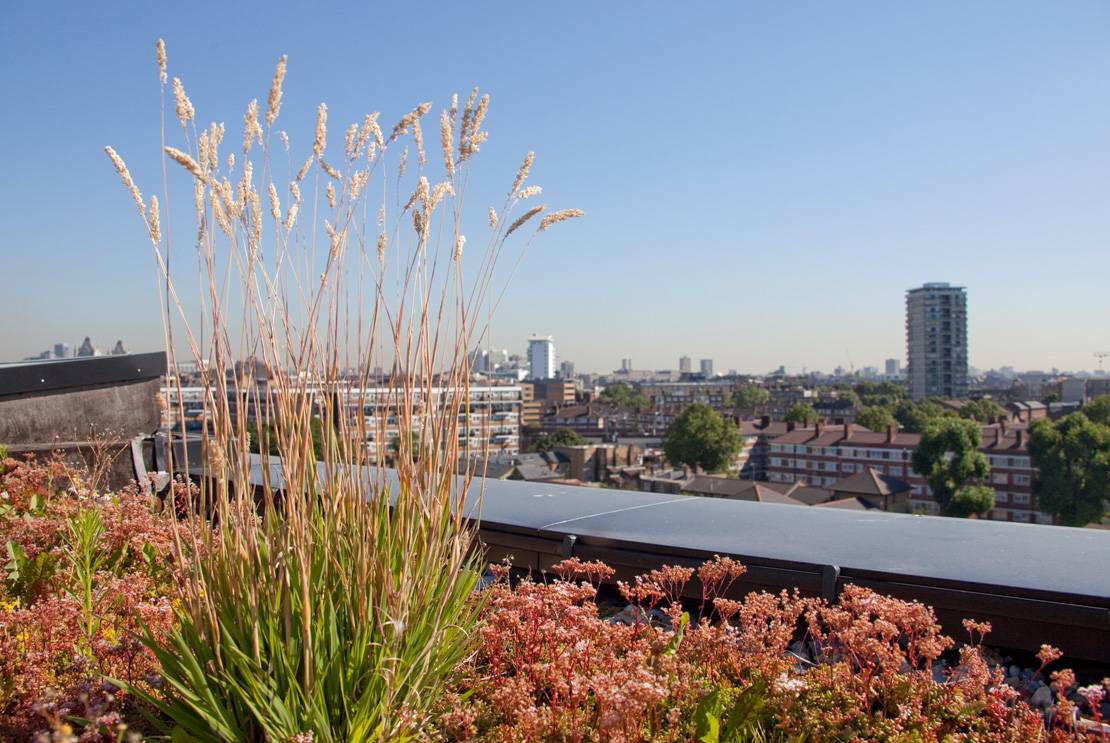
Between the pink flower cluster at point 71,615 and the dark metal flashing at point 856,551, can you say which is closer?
the pink flower cluster at point 71,615

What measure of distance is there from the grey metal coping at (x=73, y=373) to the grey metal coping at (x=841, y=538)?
2062mm

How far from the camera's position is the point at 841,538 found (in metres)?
2.40

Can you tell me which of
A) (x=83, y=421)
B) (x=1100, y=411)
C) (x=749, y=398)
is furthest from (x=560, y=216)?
(x=749, y=398)

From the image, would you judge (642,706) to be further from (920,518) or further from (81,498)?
(81,498)

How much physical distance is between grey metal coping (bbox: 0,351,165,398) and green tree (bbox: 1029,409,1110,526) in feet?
146

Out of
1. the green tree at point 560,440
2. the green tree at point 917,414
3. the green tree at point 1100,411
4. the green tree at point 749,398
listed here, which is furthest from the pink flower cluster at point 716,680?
the green tree at point 749,398

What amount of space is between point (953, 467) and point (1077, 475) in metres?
5.94

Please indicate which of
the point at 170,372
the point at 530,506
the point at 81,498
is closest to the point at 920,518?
the point at 530,506

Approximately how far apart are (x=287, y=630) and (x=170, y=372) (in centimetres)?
60

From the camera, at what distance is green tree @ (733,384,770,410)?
339 ft

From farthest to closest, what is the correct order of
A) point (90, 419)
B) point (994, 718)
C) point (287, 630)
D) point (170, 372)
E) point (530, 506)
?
point (90, 419) < point (530, 506) < point (170, 372) < point (994, 718) < point (287, 630)

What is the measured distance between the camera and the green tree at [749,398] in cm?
10325

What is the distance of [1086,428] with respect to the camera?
1565 inches

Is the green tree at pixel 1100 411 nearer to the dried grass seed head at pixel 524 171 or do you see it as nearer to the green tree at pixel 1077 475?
the green tree at pixel 1077 475
